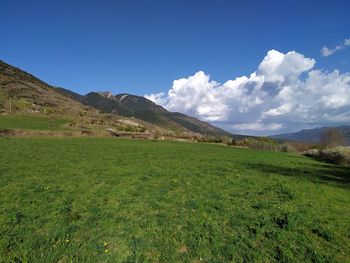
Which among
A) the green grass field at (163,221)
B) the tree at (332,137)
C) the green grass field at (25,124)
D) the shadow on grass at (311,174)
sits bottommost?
the green grass field at (163,221)

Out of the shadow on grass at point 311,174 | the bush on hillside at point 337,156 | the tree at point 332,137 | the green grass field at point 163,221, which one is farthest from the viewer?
the tree at point 332,137

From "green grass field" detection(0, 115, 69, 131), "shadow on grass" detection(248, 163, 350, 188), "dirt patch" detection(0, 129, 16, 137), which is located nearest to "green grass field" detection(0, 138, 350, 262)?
"shadow on grass" detection(248, 163, 350, 188)

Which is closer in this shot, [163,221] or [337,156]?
[163,221]

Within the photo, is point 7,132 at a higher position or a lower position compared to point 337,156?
lower

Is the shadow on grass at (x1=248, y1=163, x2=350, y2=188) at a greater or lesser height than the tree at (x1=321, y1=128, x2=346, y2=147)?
lesser

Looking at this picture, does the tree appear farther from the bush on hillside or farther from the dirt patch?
the dirt patch

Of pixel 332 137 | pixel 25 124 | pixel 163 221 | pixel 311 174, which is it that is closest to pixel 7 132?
pixel 25 124

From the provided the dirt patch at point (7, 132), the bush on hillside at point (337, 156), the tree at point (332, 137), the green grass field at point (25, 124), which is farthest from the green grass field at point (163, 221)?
the tree at point (332, 137)

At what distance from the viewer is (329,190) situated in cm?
1730

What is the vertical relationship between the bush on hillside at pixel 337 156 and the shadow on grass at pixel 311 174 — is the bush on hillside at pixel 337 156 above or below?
above

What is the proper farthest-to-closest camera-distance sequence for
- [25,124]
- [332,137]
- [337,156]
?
[332,137] < [25,124] < [337,156]

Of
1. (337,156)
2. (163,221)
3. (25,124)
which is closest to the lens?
(163,221)

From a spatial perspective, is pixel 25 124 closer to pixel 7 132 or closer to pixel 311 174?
pixel 7 132

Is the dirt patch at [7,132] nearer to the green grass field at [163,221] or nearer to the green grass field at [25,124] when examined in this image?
the green grass field at [25,124]
